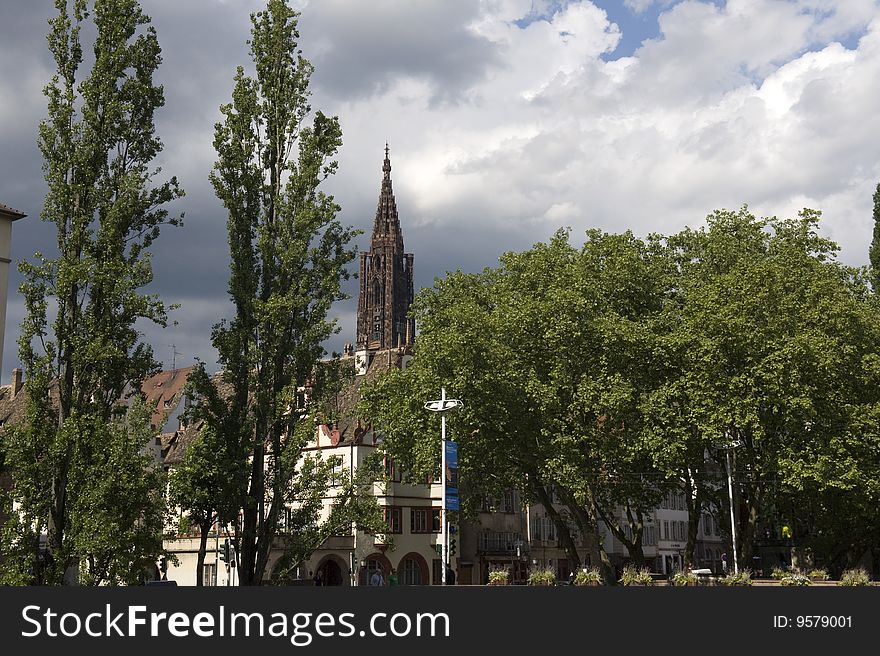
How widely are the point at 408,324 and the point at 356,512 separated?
135 metres

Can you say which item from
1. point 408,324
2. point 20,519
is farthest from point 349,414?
point 408,324

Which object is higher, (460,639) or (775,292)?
(775,292)

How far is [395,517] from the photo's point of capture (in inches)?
2571

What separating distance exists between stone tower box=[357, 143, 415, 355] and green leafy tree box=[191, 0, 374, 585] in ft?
440

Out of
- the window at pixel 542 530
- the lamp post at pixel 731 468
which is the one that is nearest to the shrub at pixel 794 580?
the lamp post at pixel 731 468

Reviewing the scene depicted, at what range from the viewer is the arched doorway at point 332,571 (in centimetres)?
6334

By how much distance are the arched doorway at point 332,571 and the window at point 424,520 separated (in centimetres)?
520

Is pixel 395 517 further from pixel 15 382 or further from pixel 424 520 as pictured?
pixel 15 382

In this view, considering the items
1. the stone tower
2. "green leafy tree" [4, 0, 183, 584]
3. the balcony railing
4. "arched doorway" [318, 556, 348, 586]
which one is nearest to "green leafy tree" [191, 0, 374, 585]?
"green leafy tree" [4, 0, 183, 584]

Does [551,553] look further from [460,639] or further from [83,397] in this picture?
[460,639]

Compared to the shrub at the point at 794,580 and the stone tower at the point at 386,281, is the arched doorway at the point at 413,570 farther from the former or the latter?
the stone tower at the point at 386,281

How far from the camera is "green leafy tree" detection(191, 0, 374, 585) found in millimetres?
34125

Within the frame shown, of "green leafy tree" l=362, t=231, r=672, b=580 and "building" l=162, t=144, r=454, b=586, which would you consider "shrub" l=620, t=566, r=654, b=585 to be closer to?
"green leafy tree" l=362, t=231, r=672, b=580

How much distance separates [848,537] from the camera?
178 ft
